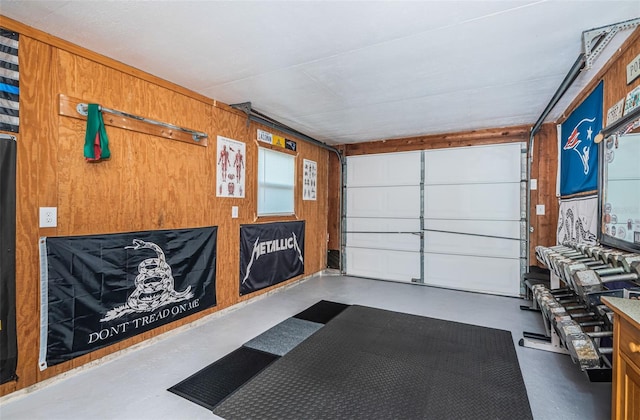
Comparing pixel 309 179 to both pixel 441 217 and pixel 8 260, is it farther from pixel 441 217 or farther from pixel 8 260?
pixel 8 260

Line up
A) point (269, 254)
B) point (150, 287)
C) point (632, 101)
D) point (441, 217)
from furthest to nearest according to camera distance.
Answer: point (441, 217)
point (269, 254)
point (150, 287)
point (632, 101)

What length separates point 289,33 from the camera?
2160 millimetres

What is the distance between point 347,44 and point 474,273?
428 cm

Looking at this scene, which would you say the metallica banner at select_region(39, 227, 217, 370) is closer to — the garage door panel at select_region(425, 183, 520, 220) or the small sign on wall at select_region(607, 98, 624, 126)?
the garage door panel at select_region(425, 183, 520, 220)

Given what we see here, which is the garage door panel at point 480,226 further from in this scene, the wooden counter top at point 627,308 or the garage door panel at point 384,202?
the wooden counter top at point 627,308

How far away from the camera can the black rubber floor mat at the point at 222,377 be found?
6.77 ft

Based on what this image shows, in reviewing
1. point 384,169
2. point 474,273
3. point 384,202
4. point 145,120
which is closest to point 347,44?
point 145,120

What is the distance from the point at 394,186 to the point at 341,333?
3.30m

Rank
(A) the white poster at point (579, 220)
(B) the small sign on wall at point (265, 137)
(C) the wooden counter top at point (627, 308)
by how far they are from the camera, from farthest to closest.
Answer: (B) the small sign on wall at point (265, 137)
(A) the white poster at point (579, 220)
(C) the wooden counter top at point (627, 308)

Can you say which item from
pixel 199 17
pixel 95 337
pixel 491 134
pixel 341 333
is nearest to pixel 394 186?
pixel 491 134

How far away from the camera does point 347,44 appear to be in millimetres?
2305

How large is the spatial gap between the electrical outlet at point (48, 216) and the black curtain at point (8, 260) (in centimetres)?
16

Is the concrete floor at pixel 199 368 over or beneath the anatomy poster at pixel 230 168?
beneath

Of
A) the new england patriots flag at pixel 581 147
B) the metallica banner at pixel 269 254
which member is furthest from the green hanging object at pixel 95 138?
the new england patriots flag at pixel 581 147
